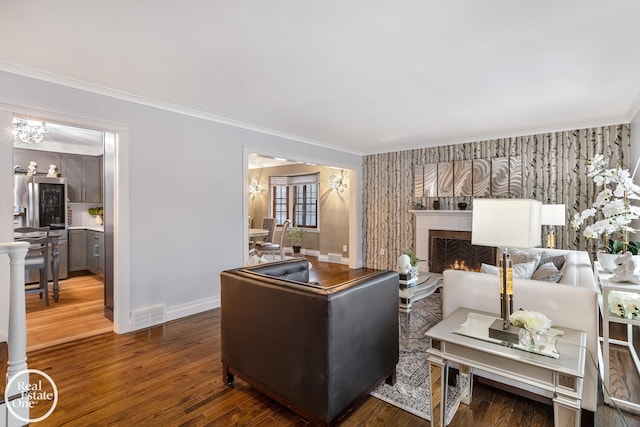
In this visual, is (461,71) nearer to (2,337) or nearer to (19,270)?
(19,270)

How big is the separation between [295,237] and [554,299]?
6.91 meters

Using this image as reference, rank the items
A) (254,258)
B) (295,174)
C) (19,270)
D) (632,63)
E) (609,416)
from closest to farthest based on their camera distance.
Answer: (19,270) → (609,416) → (632,63) → (254,258) → (295,174)

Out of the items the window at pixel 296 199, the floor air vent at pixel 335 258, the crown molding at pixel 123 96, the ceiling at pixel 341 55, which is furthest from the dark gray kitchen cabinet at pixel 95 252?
the floor air vent at pixel 335 258

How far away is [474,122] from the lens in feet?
14.4

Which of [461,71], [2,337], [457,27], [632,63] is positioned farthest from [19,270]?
[632,63]

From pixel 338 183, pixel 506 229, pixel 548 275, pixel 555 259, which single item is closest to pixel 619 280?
pixel 548 275

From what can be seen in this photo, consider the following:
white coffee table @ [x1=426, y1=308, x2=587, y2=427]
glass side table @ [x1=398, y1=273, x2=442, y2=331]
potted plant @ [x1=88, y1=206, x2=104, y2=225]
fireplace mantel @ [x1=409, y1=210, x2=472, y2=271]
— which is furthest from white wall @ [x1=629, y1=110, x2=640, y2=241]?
potted plant @ [x1=88, y1=206, x2=104, y2=225]

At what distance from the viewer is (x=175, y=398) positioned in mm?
2178

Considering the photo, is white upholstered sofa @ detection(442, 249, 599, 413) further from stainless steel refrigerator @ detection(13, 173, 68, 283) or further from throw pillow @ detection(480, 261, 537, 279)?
stainless steel refrigerator @ detection(13, 173, 68, 283)

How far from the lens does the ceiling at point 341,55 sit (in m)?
1.92

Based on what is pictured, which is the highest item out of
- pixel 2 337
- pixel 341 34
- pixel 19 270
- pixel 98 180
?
pixel 341 34

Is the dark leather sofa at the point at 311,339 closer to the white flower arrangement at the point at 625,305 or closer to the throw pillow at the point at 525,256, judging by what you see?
the white flower arrangement at the point at 625,305

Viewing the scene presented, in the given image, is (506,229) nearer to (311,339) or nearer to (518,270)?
(518,270)

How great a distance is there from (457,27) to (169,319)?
392 cm
